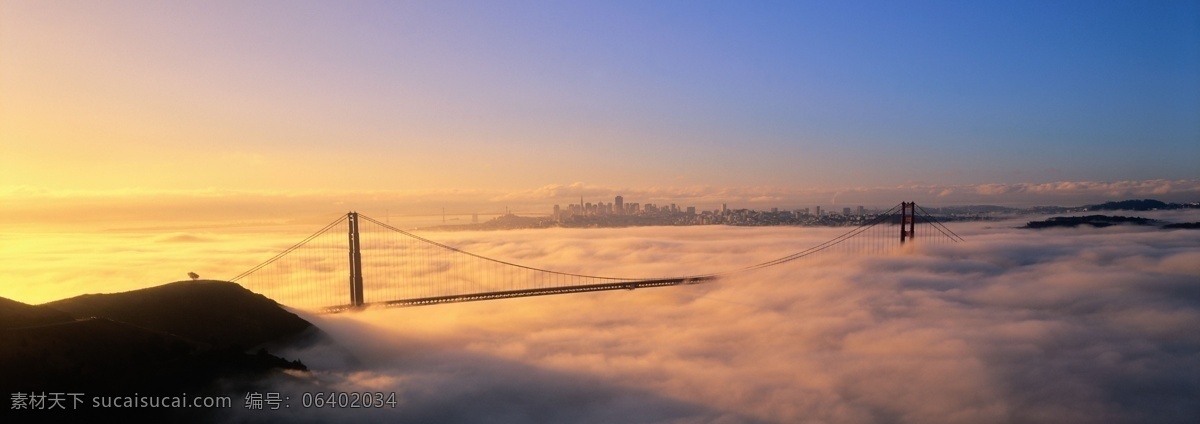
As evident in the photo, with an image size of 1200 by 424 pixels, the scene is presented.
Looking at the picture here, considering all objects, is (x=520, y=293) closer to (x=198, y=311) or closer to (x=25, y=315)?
(x=198, y=311)

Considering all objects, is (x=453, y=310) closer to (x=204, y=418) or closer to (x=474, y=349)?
(x=474, y=349)

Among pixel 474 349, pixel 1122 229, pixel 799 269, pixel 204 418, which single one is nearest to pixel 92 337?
pixel 204 418

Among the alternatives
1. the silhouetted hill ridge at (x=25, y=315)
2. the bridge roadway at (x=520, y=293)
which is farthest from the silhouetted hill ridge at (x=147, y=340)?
the bridge roadway at (x=520, y=293)

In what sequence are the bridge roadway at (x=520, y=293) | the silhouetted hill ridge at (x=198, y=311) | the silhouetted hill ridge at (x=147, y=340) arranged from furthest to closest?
the bridge roadway at (x=520, y=293), the silhouetted hill ridge at (x=198, y=311), the silhouetted hill ridge at (x=147, y=340)

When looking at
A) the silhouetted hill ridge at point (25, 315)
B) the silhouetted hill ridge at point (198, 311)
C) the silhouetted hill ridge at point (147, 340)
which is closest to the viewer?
the silhouetted hill ridge at point (147, 340)

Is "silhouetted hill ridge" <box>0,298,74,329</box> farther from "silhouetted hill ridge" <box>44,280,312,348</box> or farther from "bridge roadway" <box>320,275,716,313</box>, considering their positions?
"bridge roadway" <box>320,275,716,313</box>

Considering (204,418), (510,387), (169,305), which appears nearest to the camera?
(204,418)

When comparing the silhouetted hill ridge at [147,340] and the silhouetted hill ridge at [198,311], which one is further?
the silhouetted hill ridge at [198,311]

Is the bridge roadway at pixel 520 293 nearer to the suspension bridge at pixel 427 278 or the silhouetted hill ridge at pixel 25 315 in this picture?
the suspension bridge at pixel 427 278

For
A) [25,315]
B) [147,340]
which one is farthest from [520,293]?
[25,315]

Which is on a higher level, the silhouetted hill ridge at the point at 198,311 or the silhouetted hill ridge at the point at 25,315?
the silhouetted hill ridge at the point at 25,315

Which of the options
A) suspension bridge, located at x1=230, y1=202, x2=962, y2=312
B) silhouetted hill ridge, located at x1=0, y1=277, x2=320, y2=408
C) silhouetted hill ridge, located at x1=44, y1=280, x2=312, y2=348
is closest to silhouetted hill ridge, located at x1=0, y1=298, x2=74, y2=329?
silhouetted hill ridge, located at x1=0, y1=277, x2=320, y2=408
